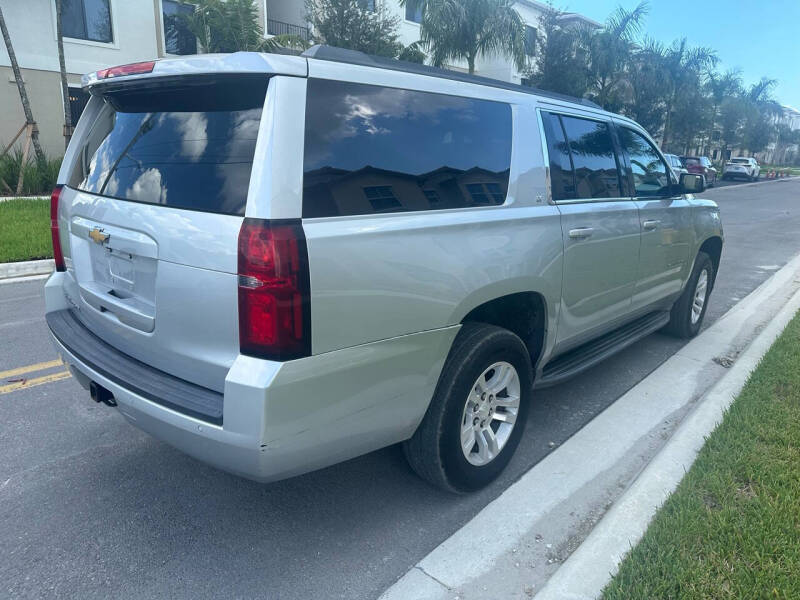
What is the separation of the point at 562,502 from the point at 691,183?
125 inches

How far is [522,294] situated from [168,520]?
209 cm

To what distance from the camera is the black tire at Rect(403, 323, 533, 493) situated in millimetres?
2773

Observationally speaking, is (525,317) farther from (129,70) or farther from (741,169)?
(741,169)

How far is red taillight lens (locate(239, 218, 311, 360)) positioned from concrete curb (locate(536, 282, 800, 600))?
4.60 ft

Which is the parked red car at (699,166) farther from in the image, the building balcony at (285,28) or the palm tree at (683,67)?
the building balcony at (285,28)

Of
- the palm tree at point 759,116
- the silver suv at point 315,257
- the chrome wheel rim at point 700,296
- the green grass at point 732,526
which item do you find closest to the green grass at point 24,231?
the silver suv at point 315,257

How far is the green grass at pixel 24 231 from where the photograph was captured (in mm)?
8086

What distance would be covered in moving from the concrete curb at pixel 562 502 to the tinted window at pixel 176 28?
18608 millimetres

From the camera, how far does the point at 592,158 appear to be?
12.7ft

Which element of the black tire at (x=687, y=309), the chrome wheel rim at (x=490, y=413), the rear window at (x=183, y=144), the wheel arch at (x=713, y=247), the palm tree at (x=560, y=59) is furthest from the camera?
the palm tree at (x=560, y=59)

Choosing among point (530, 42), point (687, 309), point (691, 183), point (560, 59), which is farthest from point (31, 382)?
point (530, 42)

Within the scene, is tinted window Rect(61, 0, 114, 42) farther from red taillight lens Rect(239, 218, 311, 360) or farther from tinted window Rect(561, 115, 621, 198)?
red taillight lens Rect(239, 218, 311, 360)

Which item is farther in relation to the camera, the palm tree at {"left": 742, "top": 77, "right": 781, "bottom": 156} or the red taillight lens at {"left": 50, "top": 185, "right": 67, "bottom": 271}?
the palm tree at {"left": 742, "top": 77, "right": 781, "bottom": 156}

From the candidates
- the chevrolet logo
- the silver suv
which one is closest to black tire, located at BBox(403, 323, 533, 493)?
the silver suv
